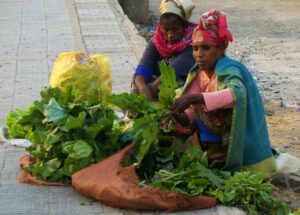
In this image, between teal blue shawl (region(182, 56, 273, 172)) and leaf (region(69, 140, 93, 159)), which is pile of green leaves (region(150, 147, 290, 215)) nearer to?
teal blue shawl (region(182, 56, 273, 172))

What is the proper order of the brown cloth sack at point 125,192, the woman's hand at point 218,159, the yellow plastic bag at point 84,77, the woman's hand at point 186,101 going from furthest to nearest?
the yellow plastic bag at point 84,77
the woman's hand at point 218,159
the woman's hand at point 186,101
the brown cloth sack at point 125,192

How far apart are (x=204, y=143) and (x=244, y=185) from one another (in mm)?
657

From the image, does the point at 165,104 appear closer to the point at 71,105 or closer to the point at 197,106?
the point at 197,106

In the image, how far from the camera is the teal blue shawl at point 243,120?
184 inches

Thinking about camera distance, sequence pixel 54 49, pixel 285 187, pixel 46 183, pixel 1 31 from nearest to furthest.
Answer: pixel 46 183 → pixel 285 187 → pixel 54 49 → pixel 1 31

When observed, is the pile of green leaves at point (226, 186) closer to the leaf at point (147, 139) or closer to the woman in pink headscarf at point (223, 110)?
the leaf at point (147, 139)

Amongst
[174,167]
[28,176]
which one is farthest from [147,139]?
[28,176]

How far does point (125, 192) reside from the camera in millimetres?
4379

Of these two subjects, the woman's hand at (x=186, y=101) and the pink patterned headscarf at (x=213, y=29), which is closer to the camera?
the woman's hand at (x=186, y=101)

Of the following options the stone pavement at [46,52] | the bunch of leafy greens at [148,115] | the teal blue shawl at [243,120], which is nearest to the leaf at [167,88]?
the bunch of leafy greens at [148,115]

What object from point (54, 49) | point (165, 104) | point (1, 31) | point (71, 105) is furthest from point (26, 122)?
point (1, 31)

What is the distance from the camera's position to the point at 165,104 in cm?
478

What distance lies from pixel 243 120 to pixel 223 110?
6.9 inches

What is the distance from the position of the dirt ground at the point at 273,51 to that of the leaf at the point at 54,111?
2454mm
